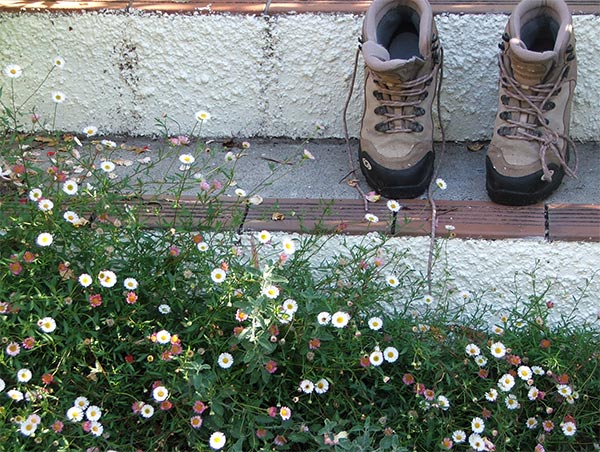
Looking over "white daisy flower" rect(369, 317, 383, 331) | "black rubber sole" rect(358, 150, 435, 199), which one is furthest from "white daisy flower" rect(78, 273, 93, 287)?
"black rubber sole" rect(358, 150, 435, 199)

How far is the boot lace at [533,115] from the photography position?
7.30ft

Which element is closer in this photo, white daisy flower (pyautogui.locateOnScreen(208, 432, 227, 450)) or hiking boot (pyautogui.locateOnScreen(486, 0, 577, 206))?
white daisy flower (pyautogui.locateOnScreen(208, 432, 227, 450))

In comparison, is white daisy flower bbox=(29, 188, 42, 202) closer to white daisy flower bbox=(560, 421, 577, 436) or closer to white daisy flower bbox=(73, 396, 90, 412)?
white daisy flower bbox=(73, 396, 90, 412)

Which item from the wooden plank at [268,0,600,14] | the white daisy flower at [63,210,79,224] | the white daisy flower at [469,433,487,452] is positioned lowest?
the white daisy flower at [469,433,487,452]

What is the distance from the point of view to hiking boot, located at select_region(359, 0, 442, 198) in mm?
2268

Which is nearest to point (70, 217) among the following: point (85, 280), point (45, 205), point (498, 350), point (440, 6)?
point (45, 205)

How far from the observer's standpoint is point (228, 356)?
1.81m

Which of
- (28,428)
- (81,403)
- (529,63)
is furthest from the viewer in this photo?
(529,63)

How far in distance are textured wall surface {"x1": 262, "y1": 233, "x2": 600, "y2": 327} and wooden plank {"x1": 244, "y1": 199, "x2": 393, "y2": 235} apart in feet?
0.10

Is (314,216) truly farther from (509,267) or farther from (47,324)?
(47,324)

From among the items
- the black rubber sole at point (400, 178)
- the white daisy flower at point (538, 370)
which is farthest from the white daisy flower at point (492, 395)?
the black rubber sole at point (400, 178)

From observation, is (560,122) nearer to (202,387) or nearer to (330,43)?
(330,43)

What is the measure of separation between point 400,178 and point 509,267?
0.38m

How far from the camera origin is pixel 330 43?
8.56 feet
